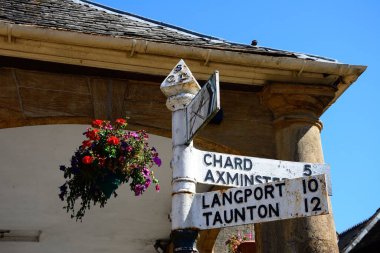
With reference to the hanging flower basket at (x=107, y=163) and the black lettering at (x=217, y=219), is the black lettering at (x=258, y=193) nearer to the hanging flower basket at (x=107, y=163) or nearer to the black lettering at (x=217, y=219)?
the black lettering at (x=217, y=219)

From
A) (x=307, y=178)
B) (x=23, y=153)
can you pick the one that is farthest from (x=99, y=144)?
(x=23, y=153)

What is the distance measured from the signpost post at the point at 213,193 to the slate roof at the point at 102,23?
2708mm

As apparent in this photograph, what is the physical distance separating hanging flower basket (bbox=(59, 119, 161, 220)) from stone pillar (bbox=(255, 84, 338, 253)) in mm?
1532

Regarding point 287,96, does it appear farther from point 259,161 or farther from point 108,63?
point 259,161

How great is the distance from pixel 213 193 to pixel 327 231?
8.97 ft

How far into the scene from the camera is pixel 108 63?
582 cm

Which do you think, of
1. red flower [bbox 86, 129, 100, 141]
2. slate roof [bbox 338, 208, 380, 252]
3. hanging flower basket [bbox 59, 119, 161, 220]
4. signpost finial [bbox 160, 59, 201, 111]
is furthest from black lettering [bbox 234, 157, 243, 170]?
slate roof [bbox 338, 208, 380, 252]

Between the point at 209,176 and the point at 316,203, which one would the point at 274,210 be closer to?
the point at 316,203

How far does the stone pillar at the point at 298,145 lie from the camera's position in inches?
217

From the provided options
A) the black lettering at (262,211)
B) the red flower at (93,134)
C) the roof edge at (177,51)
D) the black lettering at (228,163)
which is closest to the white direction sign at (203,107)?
the black lettering at (228,163)

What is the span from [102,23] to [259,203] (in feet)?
12.8

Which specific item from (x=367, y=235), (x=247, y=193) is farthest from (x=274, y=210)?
(x=367, y=235)

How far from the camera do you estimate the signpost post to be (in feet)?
10.1

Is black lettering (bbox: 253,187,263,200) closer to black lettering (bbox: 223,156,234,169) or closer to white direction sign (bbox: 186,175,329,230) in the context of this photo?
white direction sign (bbox: 186,175,329,230)
